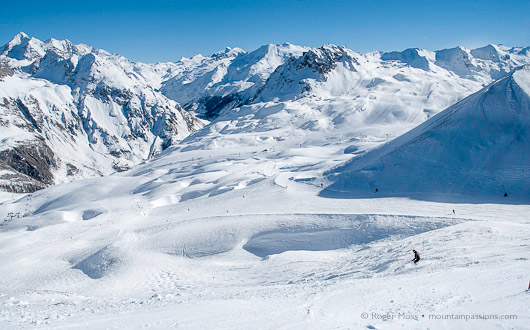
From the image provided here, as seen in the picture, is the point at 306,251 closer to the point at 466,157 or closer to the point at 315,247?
the point at 315,247

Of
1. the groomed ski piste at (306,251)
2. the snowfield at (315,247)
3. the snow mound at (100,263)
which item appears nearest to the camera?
the groomed ski piste at (306,251)

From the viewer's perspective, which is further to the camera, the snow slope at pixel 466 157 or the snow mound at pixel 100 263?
the snow slope at pixel 466 157

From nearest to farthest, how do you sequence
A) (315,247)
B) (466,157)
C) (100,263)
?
(315,247), (100,263), (466,157)

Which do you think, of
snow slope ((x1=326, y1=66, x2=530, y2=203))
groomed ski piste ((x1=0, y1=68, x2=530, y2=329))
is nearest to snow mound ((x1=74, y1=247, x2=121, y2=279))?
groomed ski piste ((x1=0, y1=68, x2=530, y2=329))

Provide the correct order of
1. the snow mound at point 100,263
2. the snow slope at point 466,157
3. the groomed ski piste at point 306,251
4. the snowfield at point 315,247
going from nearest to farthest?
the groomed ski piste at point 306,251 < the snowfield at point 315,247 < the snow mound at point 100,263 < the snow slope at point 466,157

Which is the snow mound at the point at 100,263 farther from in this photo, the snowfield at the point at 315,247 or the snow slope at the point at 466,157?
the snow slope at the point at 466,157

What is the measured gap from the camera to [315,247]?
27.8 meters

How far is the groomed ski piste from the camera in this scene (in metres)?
11.8

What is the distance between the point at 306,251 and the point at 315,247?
1.45m

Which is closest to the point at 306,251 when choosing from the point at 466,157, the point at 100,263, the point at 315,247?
A: the point at 315,247

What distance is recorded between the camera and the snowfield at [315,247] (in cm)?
1188

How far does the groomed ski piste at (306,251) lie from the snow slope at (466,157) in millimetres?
220

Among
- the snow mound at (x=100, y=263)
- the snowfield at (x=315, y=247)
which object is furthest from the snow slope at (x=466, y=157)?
the snow mound at (x=100, y=263)

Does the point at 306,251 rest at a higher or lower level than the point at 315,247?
higher
